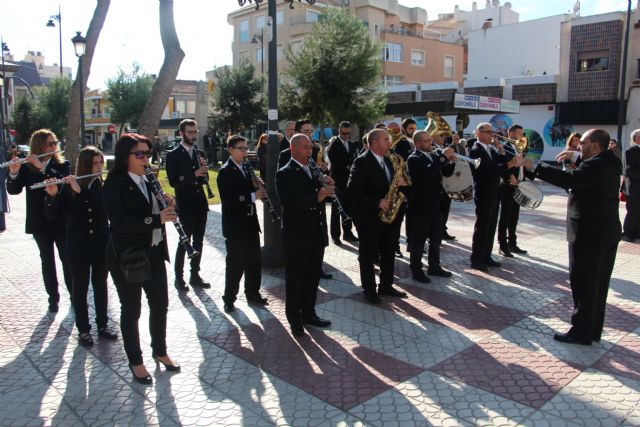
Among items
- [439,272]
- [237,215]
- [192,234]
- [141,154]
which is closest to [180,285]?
[192,234]

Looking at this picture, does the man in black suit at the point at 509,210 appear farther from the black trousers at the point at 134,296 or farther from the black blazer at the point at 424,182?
the black trousers at the point at 134,296

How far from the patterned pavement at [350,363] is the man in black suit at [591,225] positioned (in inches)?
13.3

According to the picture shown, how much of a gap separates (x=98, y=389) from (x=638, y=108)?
89.8 feet

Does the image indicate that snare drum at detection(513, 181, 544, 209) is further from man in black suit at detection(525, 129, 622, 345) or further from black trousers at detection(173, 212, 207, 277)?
black trousers at detection(173, 212, 207, 277)

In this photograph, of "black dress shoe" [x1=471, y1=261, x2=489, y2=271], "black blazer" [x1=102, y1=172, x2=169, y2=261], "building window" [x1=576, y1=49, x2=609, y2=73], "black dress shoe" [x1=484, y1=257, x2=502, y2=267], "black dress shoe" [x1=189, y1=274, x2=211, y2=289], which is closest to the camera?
"black blazer" [x1=102, y1=172, x2=169, y2=261]

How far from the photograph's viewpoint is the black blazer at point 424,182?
21.7ft

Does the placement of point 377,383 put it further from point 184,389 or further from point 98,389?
point 98,389

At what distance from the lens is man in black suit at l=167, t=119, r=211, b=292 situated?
6.38m

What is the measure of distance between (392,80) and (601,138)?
41.4 metres

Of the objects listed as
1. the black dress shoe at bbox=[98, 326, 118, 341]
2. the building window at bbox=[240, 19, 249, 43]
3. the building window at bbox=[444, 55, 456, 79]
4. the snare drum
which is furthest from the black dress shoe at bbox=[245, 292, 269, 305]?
the building window at bbox=[444, 55, 456, 79]

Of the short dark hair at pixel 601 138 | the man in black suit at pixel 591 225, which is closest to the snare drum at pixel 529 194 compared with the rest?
the man in black suit at pixel 591 225

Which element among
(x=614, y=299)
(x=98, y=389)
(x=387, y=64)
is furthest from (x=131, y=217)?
(x=387, y=64)

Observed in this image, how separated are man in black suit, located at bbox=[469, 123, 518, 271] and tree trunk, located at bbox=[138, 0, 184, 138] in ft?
36.6

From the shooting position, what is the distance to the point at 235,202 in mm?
5551
